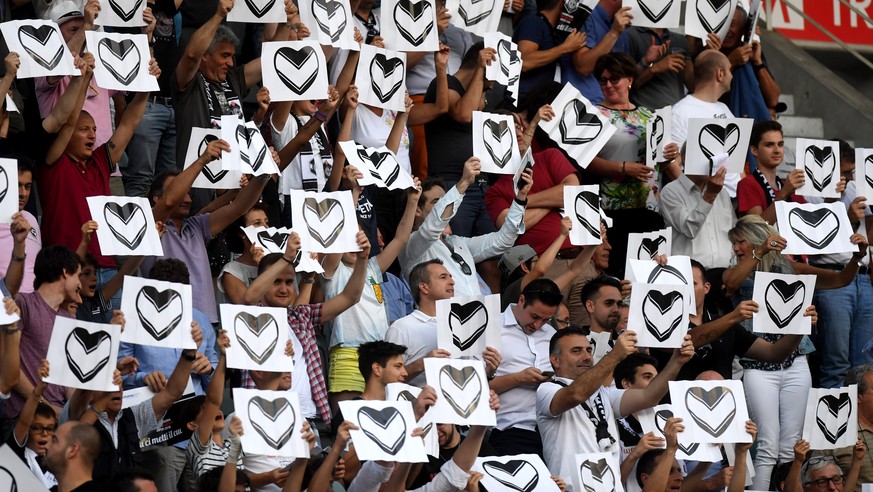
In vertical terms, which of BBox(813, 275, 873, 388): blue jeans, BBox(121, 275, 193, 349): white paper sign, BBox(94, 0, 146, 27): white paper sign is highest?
BBox(94, 0, 146, 27): white paper sign

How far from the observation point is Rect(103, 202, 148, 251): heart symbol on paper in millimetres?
8414

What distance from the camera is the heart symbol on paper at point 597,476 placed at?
27.2 ft

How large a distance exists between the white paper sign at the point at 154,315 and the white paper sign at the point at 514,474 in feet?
4.99

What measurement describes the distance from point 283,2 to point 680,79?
3.53 m

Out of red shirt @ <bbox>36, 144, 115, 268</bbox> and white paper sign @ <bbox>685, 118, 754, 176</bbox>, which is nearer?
red shirt @ <bbox>36, 144, 115, 268</bbox>

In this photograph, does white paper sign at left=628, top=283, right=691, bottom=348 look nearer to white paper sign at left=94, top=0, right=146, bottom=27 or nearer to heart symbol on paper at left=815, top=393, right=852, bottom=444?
heart symbol on paper at left=815, top=393, right=852, bottom=444

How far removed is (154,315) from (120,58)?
6.71 ft

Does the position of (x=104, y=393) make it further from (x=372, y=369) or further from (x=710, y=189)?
(x=710, y=189)

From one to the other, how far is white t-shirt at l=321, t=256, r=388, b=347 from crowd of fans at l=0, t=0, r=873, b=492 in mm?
17

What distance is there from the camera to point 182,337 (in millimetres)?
7883

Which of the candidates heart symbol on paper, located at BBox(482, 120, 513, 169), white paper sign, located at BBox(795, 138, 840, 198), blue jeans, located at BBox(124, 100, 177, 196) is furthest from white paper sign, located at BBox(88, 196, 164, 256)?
white paper sign, located at BBox(795, 138, 840, 198)

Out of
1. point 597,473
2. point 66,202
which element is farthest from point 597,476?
point 66,202

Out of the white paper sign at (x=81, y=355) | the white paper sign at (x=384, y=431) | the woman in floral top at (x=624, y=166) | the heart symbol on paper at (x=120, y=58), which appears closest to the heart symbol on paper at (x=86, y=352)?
the white paper sign at (x=81, y=355)

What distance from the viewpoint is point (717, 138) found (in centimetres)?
1055
